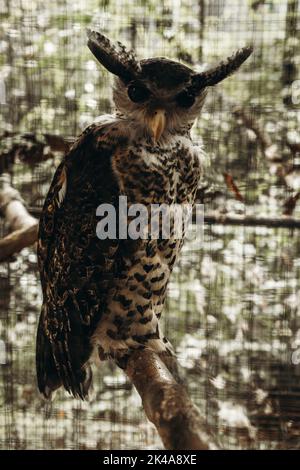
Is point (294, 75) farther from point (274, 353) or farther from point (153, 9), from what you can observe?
point (274, 353)

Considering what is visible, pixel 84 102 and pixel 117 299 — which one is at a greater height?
pixel 84 102

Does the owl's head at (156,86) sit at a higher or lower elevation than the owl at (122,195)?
higher

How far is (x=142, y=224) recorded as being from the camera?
0.91 meters

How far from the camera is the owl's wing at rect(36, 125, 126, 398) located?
0.90m

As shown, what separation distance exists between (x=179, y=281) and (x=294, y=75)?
49cm

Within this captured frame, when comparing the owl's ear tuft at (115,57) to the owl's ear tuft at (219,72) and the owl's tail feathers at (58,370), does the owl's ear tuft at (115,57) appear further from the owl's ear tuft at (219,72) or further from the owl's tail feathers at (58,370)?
the owl's tail feathers at (58,370)

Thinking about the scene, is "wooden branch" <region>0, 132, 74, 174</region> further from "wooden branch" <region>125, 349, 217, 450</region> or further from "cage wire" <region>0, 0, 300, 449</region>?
"wooden branch" <region>125, 349, 217, 450</region>

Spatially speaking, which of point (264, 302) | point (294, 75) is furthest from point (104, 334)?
point (294, 75)

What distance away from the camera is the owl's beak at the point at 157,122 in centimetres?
87

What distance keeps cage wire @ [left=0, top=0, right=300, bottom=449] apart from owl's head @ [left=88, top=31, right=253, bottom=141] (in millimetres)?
127
